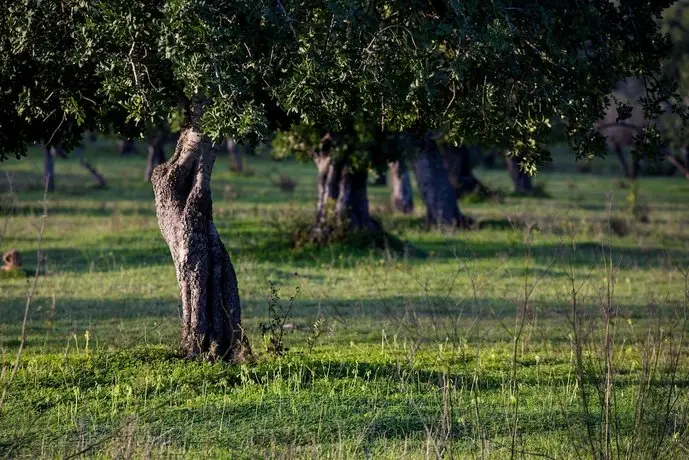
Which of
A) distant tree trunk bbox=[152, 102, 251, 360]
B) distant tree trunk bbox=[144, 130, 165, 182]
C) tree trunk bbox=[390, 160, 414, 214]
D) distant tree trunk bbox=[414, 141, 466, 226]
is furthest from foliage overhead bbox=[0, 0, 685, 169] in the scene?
distant tree trunk bbox=[144, 130, 165, 182]

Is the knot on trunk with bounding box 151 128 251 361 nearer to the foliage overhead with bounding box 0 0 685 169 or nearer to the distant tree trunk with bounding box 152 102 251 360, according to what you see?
the distant tree trunk with bounding box 152 102 251 360

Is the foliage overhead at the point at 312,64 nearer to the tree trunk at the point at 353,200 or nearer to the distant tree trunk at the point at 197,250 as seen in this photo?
the distant tree trunk at the point at 197,250

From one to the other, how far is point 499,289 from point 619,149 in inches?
1687

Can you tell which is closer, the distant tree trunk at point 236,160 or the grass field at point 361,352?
the grass field at point 361,352

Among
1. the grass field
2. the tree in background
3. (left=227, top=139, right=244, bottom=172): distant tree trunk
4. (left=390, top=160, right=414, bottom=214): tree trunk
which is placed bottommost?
the grass field

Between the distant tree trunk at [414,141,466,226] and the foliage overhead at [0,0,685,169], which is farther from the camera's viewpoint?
the distant tree trunk at [414,141,466,226]

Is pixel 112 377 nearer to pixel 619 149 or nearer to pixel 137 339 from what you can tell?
pixel 137 339

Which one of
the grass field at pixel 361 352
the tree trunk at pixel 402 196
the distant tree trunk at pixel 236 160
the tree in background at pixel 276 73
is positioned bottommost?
the grass field at pixel 361 352

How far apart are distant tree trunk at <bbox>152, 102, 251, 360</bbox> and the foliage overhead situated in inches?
32.6

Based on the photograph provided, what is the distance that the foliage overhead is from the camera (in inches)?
392

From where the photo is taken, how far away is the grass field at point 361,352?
8664 mm

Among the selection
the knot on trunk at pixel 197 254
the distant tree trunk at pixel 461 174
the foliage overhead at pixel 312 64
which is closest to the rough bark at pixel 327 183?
the knot on trunk at pixel 197 254

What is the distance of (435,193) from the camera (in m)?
30.5

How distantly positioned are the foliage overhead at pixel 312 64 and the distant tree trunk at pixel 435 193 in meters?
18.2
